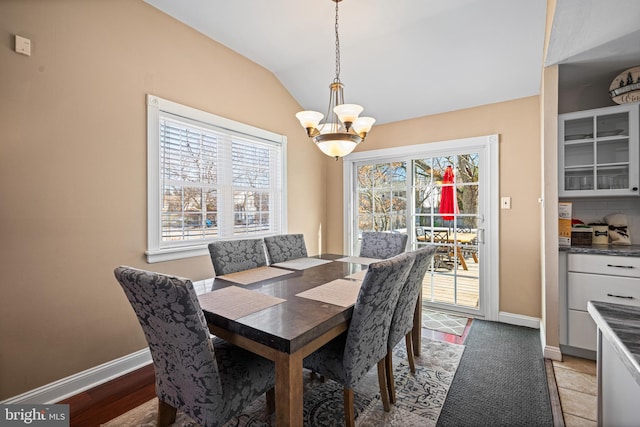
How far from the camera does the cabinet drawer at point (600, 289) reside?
2.18 m

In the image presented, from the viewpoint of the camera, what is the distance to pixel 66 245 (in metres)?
1.98


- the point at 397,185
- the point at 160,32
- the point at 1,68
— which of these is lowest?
the point at 397,185

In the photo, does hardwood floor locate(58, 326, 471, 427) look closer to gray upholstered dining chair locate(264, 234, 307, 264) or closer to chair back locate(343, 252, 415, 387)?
gray upholstered dining chair locate(264, 234, 307, 264)

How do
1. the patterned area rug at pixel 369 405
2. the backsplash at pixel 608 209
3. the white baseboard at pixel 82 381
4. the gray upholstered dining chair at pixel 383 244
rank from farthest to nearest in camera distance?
the gray upholstered dining chair at pixel 383 244 < the backsplash at pixel 608 209 < the white baseboard at pixel 82 381 < the patterned area rug at pixel 369 405

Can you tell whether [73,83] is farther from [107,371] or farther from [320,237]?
[320,237]

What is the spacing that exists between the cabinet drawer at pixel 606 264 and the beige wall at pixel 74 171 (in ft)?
10.7

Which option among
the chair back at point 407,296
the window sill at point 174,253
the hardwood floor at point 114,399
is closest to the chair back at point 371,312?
the chair back at point 407,296

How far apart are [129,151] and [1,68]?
2.53 ft

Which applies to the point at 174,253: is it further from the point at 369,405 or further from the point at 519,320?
the point at 519,320

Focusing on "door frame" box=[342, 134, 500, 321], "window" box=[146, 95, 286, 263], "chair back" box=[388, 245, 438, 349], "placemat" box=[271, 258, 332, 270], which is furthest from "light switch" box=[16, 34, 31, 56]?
"door frame" box=[342, 134, 500, 321]

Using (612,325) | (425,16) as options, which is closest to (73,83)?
(425,16)

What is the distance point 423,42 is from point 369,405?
2.97m

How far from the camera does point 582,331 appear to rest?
234 cm

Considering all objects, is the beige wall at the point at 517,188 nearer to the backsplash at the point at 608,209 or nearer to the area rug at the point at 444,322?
the backsplash at the point at 608,209
